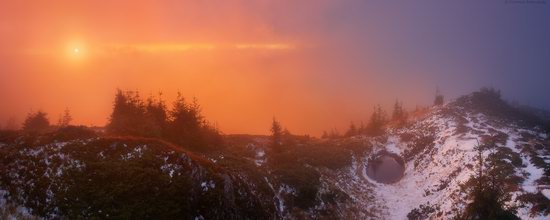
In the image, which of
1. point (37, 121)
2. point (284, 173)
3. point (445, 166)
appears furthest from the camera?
point (37, 121)

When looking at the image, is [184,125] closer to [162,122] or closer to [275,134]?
[162,122]

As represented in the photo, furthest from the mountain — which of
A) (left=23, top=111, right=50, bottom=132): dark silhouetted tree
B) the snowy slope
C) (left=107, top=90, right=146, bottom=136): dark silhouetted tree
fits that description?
(left=23, top=111, right=50, bottom=132): dark silhouetted tree

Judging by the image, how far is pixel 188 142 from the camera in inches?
1987

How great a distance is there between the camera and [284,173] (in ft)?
160

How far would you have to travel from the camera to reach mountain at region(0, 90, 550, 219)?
25359 millimetres

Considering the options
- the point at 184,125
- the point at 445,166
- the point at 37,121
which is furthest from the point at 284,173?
the point at 37,121

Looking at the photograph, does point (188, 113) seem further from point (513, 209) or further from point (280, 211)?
point (513, 209)

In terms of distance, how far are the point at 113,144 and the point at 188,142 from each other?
18.7m

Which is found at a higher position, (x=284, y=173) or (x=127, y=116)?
(x=127, y=116)

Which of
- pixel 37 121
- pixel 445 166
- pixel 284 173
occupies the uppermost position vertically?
pixel 37 121

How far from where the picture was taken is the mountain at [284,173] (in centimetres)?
2536

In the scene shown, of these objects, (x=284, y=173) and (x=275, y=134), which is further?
(x=275, y=134)

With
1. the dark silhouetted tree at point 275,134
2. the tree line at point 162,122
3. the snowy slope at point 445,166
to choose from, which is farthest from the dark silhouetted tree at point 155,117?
the snowy slope at point 445,166

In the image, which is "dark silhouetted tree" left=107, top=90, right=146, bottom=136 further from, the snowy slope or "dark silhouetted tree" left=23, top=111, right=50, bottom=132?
the snowy slope
